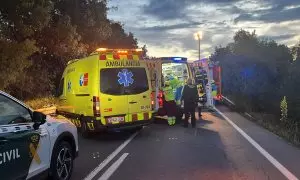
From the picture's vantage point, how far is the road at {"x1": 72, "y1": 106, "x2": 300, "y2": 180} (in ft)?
27.1

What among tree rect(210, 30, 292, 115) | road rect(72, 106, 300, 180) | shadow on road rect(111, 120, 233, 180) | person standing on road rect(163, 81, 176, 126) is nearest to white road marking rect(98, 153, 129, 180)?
road rect(72, 106, 300, 180)

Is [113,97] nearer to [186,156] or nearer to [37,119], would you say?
[186,156]

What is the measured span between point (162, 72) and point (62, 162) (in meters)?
10.2

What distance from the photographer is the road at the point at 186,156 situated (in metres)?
8.27

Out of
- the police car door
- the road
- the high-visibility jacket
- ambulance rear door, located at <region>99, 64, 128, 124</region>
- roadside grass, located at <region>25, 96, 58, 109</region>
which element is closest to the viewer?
the police car door

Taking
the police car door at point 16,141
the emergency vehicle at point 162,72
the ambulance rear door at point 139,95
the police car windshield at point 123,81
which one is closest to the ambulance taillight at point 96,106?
the police car windshield at point 123,81

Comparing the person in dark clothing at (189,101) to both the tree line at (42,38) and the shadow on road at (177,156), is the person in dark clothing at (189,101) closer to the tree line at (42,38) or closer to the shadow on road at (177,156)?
the shadow on road at (177,156)

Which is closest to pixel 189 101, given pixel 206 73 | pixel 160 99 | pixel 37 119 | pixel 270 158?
pixel 160 99

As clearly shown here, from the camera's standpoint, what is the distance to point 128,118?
13.0m

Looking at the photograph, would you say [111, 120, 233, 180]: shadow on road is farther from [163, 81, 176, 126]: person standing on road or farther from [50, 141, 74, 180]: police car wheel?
[163, 81, 176, 126]: person standing on road

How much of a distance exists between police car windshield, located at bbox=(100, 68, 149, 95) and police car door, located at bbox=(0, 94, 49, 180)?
242 inches

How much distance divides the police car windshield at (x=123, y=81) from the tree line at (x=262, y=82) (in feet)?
25.6

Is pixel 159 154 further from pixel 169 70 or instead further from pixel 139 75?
pixel 169 70

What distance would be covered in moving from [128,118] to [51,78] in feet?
52.2
